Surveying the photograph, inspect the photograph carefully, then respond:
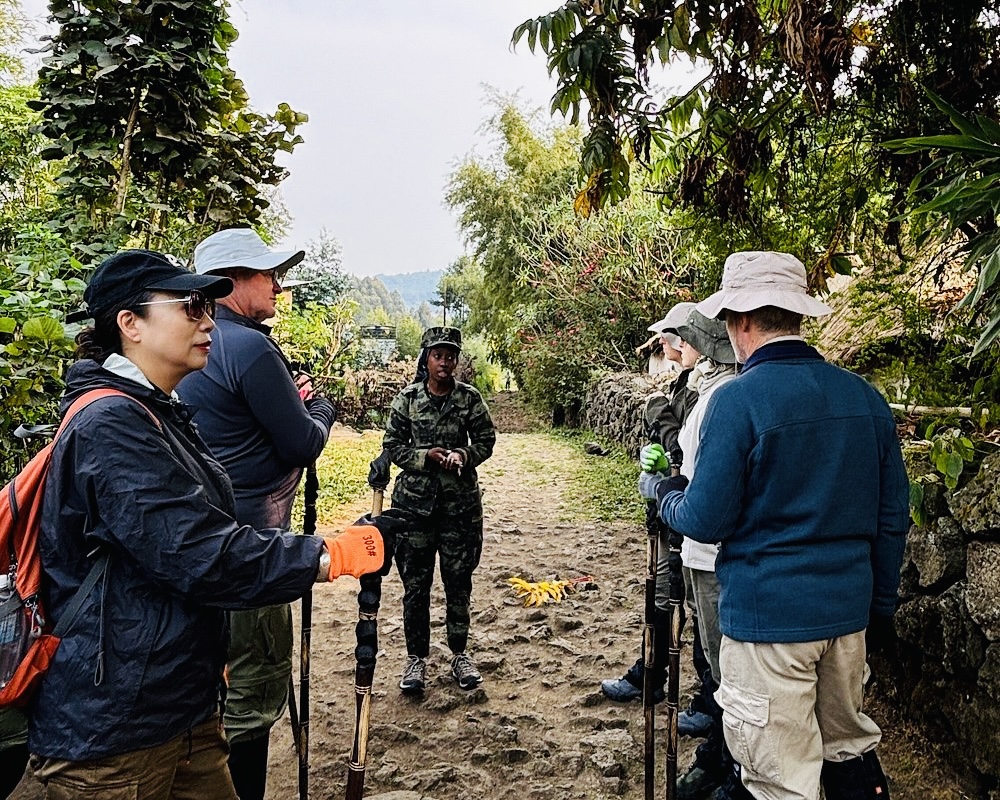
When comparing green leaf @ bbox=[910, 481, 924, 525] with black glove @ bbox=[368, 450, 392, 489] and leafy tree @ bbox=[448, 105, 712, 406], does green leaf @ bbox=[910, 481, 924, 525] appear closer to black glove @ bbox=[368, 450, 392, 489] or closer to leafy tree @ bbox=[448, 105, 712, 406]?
black glove @ bbox=[368, 450, 392, 489]

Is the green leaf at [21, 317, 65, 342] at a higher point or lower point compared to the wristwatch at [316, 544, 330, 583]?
higher

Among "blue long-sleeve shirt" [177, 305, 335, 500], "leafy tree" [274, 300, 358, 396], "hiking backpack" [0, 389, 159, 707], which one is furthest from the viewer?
"leafy tree" [274, 300, 358, 396]

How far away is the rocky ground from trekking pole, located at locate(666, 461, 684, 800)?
0.51m

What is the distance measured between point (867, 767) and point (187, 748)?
208 centimetres

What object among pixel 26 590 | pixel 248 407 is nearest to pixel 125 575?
pixel 26 590

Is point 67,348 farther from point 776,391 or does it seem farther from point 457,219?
point 457,219

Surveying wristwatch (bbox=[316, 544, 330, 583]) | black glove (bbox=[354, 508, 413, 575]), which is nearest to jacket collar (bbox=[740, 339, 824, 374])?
black glove (bbox=[354, 508, 413, 575])

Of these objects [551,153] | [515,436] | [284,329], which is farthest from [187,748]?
[551,153]

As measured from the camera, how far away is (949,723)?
3166mm

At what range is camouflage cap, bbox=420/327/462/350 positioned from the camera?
417 centimetres

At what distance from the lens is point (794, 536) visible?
7.11ft

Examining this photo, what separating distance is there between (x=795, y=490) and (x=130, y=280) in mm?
1913

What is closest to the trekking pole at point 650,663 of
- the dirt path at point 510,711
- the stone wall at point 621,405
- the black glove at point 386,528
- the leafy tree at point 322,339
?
the dirt path at point 510,711

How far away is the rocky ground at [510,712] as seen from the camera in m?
3.33
